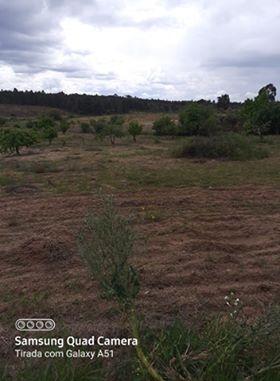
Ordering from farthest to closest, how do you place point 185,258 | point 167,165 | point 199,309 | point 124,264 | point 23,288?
point 167,165 → point 185,258 → point 23,288 → point 199,309 → point 124,264

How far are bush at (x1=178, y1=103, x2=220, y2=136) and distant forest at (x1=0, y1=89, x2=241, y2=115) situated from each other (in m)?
45.9

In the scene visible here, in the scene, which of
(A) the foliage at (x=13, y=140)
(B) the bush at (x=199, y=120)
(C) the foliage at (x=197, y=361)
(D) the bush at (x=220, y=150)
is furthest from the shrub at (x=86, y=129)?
(C) the foliage at (x=197, y=361)

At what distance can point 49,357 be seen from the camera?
10.0 feet

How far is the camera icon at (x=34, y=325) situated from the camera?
3.94m

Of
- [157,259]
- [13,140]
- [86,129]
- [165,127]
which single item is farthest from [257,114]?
[157,259]

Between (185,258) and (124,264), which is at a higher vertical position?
(124,264)

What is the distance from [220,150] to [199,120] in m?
11.9

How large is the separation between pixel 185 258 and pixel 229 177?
7469 mm

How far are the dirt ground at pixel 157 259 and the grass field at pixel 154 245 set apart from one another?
0.5 inches

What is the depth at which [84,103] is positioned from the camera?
79438 mm

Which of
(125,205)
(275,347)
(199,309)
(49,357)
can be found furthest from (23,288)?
(125,205)

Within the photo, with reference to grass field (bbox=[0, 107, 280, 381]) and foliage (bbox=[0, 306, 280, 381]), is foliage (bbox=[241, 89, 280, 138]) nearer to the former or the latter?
grass field (bbox=[0, 107, 280, 381])

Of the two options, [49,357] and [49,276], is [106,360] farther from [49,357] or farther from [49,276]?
[49,276]

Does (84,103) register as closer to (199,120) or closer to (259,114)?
(199,120)
